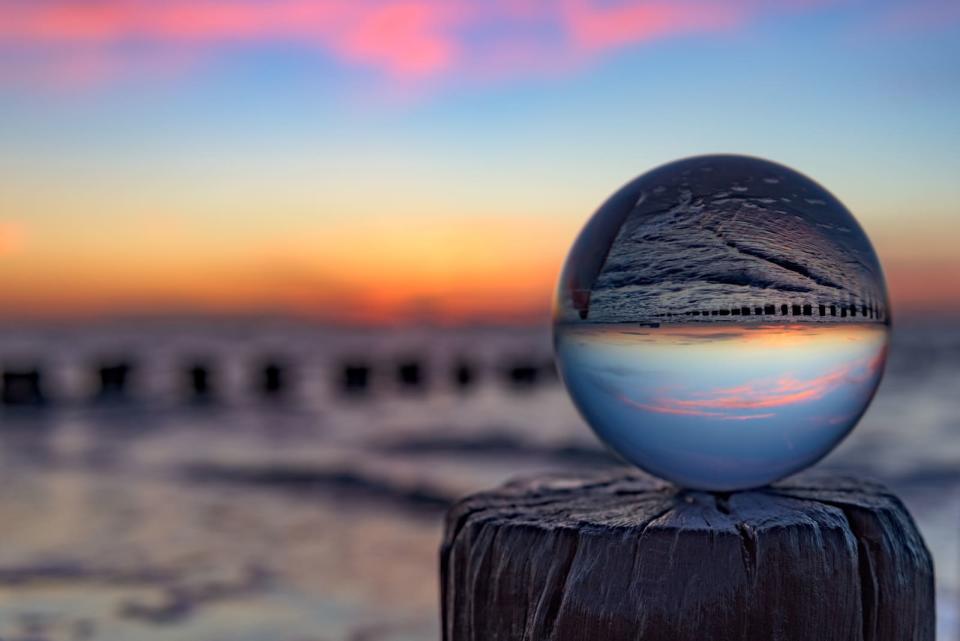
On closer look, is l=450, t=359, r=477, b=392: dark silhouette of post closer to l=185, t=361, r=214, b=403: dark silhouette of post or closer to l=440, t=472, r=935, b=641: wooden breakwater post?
l=185, t=361, r=214, b=403: dark silhouette of post

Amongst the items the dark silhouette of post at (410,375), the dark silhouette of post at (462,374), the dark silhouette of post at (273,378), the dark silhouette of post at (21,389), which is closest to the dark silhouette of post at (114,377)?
the dark silhouette of post at (21,389)

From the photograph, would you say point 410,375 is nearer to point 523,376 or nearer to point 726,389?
point 523,376

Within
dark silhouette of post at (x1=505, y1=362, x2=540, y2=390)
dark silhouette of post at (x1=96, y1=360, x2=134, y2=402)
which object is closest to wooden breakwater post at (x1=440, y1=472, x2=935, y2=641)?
dark silhouette of post at (x1=505, y1=362, x2=540, y2=390)

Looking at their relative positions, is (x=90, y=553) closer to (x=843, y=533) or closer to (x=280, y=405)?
(x=843, y=533)

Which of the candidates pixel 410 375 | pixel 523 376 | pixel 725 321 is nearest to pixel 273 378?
pixel 410 375

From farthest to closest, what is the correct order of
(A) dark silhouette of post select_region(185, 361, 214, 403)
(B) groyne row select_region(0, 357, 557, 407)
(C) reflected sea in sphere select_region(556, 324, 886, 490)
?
1. (A) dark silhouette of post select_region(185, 361, 214, 403)
2. (B) groyne row select_region(0, 357, 557, 407)
3. (C) reflected sea in sphere select_region(556, 324, 886, 490)

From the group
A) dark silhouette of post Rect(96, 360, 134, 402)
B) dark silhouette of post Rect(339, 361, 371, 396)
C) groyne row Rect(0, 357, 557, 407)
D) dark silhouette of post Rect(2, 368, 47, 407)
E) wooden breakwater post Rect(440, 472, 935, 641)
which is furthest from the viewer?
dark silhouette of post Rect(339, 361, 371, 396)
